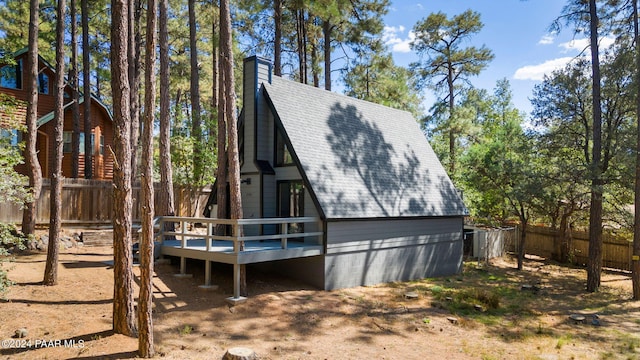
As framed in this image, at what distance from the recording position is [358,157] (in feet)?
47.2

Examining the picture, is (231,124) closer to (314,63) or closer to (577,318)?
(577,318)

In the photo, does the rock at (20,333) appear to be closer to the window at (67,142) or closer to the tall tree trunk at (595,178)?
the tall tree trunk at (595,178)

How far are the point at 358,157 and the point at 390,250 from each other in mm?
3300

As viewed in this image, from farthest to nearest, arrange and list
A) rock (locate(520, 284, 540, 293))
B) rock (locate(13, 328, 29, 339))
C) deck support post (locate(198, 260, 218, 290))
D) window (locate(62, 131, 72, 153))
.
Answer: window (locate(62, 131, 72, 153)), rock (locate(520, 284, 540, 293)), deck support post (locate(198, 260, 218, 290)), rock (locate(13, 328, 29, 339))

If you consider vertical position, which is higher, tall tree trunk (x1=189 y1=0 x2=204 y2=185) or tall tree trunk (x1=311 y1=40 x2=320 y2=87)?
tall tree trunk (x1=311 y1=40 x2=320 y2=87)

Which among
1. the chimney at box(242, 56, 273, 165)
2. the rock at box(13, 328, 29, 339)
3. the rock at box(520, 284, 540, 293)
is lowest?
the rock at box(520, 284, 540, 293)

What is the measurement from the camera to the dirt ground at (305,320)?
755 cm

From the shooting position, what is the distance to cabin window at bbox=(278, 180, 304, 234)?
507 inches

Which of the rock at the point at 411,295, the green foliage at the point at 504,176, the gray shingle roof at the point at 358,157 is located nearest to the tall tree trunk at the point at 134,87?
the gray shingle roof at the point at 358,157

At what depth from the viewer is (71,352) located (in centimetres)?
672

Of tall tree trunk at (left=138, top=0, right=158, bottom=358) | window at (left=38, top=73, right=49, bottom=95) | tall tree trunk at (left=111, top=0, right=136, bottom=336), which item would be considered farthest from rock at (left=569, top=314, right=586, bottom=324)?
window at (left=38, top=73, right=49, bottom=95)

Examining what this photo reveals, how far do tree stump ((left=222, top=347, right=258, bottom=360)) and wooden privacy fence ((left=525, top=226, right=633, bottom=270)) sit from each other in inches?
721

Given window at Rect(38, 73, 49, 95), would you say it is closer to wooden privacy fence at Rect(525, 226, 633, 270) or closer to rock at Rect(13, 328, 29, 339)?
rock at Rect(13, 328, 29, 339)

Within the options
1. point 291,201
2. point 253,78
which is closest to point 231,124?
point 253,78
